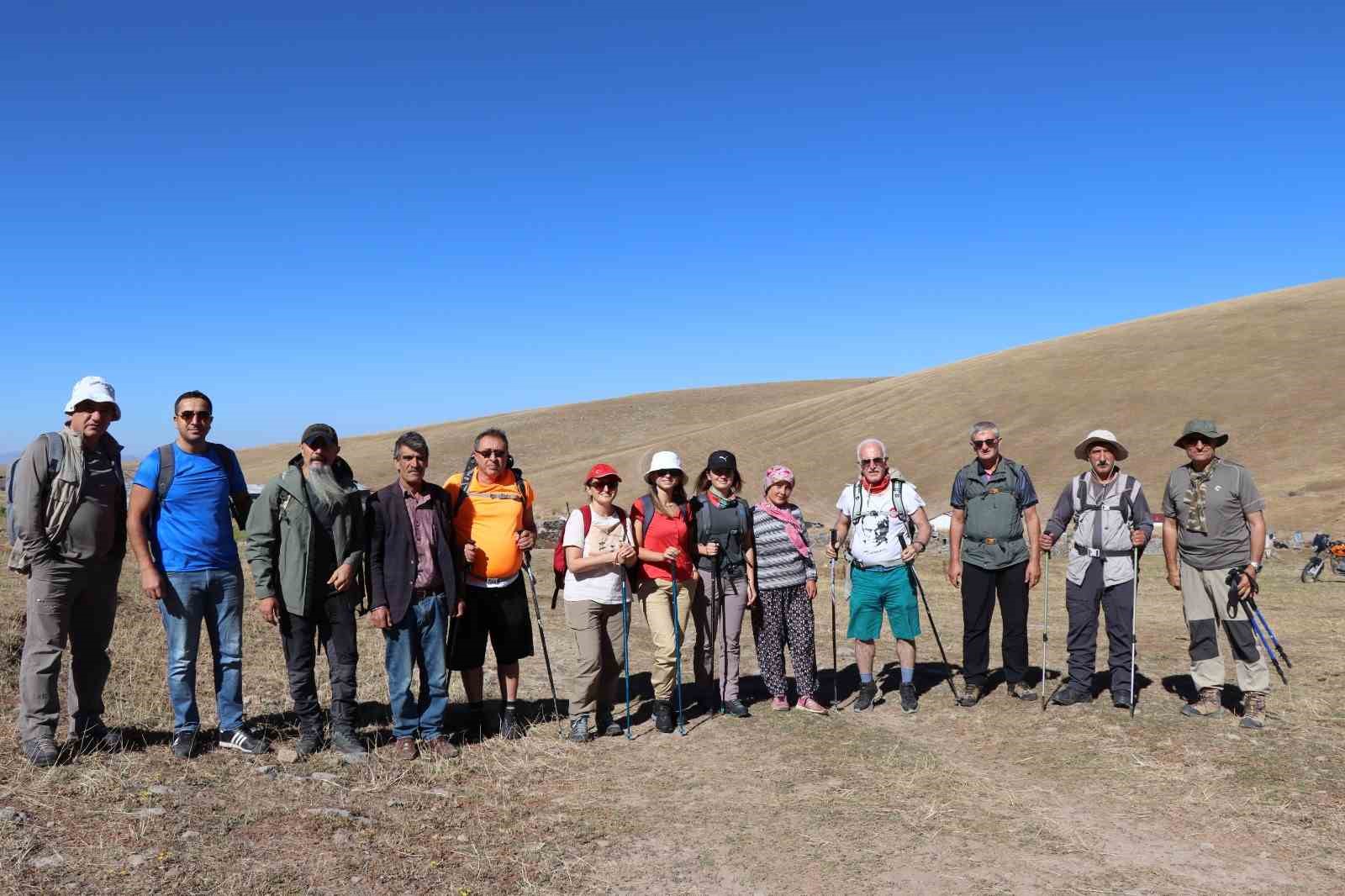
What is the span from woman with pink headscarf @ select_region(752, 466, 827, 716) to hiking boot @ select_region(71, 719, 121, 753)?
457cm

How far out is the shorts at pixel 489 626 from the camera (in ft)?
22.7

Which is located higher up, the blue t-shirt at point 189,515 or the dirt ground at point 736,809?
the blue t-shirt at point 189,515

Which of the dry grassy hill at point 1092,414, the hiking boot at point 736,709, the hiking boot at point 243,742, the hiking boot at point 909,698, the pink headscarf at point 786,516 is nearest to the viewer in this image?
the hiking boot at point 243,742

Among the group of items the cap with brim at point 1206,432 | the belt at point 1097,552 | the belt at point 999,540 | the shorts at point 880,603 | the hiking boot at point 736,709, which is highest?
the cap with brim at point 1206,432

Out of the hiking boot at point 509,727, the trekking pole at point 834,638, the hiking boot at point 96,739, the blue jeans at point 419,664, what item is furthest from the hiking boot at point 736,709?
the hiking boot at point 96,739

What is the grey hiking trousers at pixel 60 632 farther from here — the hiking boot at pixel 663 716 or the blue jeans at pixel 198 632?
the hiking boot at pixel 663 716

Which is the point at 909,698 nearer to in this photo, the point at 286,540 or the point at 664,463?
the point at 664,463

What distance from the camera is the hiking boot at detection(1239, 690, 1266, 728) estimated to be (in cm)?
701

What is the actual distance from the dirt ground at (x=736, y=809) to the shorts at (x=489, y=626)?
0.64m

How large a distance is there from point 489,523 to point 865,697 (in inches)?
139

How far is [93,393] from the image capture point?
235 inches

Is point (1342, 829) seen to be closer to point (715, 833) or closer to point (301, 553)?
point (715, 833)

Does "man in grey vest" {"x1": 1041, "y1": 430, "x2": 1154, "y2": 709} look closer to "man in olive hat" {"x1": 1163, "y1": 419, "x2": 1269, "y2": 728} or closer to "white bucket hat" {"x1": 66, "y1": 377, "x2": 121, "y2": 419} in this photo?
"man in olive hat" {"x1": 1163, "y1": 419, "x2": 1269, "y2": 728}

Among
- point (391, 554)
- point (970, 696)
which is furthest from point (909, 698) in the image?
point (391, 554)
